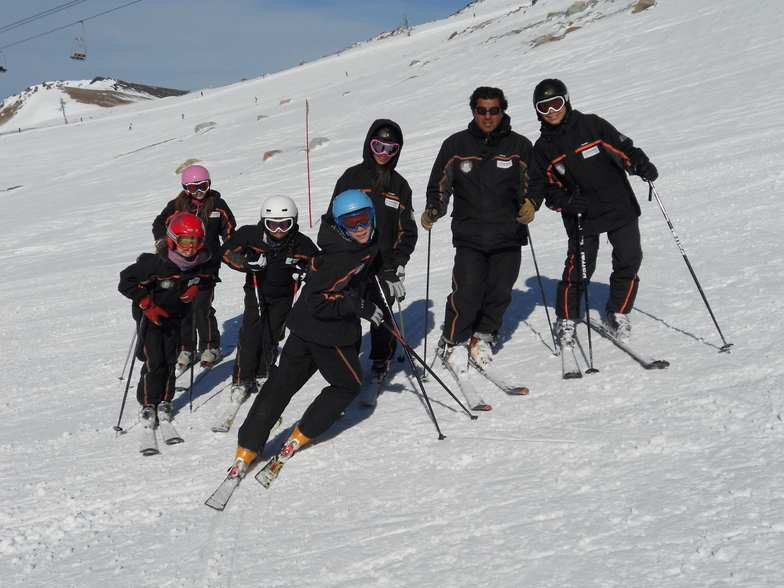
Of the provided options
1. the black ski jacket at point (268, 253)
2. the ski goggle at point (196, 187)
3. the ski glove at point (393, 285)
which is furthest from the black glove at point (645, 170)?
the ski goggle at point (196, 187)

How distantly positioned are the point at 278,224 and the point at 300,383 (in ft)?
4.25

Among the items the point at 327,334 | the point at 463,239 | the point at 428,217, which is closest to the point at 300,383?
the point at 327,334

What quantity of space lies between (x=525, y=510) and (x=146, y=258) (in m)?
3.36

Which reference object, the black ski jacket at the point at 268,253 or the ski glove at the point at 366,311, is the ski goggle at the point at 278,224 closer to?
the black ski jacket at the point at 268,253

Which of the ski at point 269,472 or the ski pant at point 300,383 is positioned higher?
the ski pant at point 300,383

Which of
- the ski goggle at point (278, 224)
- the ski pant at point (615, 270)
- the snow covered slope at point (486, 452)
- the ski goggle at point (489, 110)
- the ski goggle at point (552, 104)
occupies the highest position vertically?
the ski goggle at point (489, 110)

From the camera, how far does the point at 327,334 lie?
3938 millimetres

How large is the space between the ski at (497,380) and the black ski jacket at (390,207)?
3.38ft

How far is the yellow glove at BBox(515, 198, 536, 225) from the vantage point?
15.2 ft

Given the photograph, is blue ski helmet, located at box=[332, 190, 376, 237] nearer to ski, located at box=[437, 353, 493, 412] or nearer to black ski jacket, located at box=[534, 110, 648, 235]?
ski, located at box=[437, 353, 493, 412]

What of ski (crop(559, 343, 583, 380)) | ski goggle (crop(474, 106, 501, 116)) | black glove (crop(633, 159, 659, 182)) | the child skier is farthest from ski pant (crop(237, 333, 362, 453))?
A: black glove (crop(633, 159, 659, 182))

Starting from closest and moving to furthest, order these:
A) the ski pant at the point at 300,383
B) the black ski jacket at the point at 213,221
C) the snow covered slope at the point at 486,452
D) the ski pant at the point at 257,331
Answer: the snow covered slope at the point at 486,452
the ski pant at the point at 300,383
the ski pant at the point at 257,331
the black ski jacket at the point at 213,221

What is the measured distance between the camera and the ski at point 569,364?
182 inches

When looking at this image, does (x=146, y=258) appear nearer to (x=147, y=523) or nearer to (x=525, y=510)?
(x=147, y=523)
